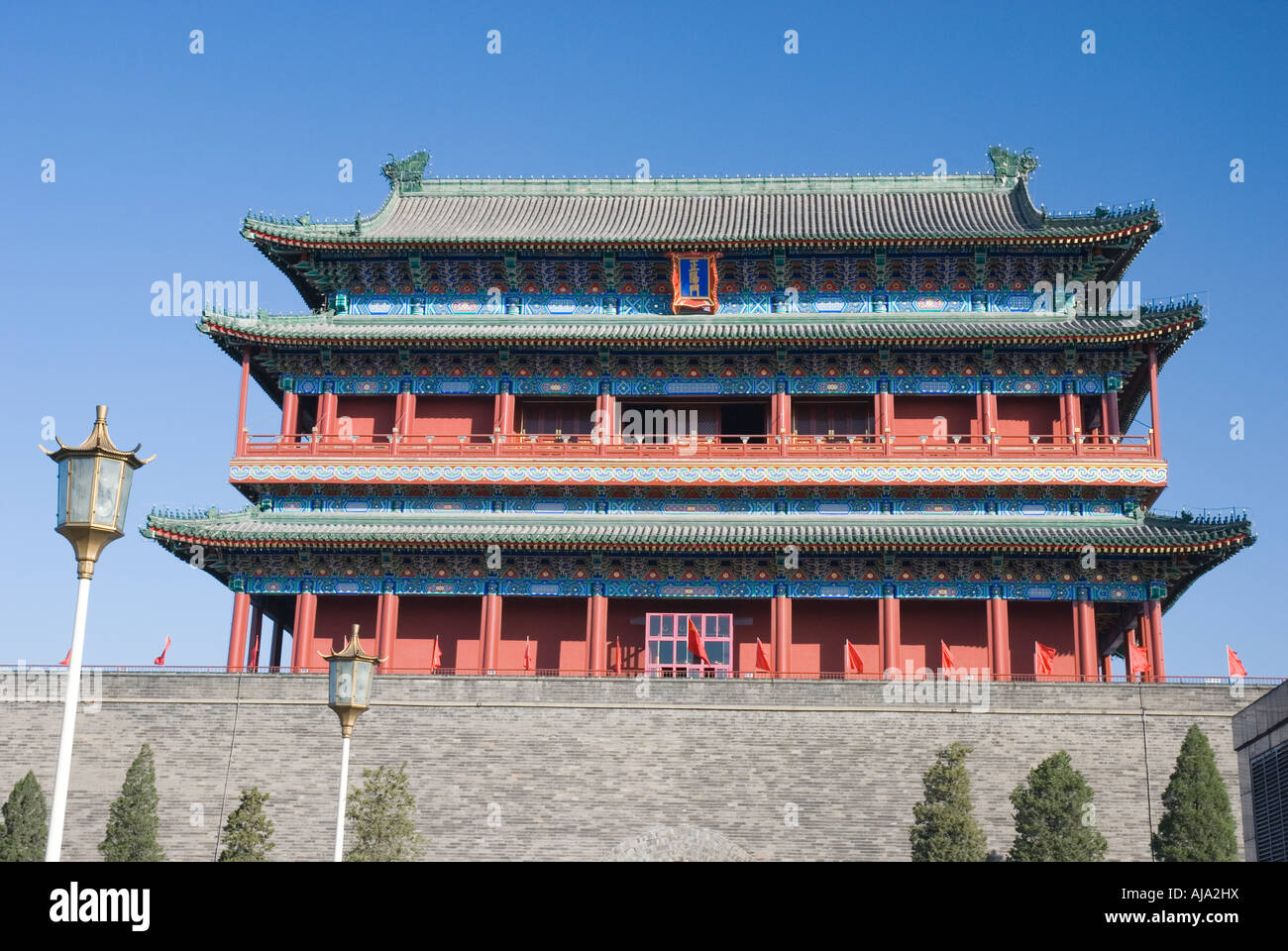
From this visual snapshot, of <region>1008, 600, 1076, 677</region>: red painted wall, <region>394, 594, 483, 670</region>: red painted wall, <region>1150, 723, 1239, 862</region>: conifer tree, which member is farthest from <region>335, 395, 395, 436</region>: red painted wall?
<region>1150, 723, 1239, 862</region>: conifer tree

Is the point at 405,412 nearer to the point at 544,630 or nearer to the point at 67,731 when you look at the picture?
the point at 544,630

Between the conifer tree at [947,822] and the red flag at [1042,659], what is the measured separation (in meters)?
9.03

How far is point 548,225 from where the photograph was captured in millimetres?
40562

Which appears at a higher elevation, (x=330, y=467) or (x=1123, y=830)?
(x=330, y=467)

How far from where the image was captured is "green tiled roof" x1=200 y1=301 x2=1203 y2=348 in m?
35.9

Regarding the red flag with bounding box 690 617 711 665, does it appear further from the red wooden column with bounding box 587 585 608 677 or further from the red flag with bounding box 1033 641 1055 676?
the red flag with bounding box 1033 641 1055 676

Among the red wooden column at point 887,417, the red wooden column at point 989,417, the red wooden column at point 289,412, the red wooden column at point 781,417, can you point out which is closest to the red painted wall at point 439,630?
the red wooden column at point 289,412

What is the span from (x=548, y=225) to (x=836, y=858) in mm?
19908

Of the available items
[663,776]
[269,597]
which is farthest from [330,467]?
[663,776]

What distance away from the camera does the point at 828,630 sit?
3566 centimetres

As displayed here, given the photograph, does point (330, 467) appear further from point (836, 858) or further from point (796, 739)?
point (836, 858)

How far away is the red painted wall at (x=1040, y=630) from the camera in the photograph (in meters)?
35.2

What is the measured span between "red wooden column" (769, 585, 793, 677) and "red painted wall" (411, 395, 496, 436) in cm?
895
